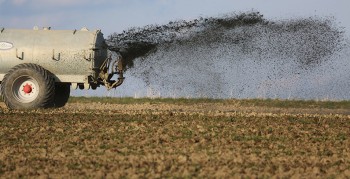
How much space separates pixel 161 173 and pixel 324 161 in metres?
3.56

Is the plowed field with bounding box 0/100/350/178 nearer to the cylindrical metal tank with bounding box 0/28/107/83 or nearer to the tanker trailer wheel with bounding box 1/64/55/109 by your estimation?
the tanker trailer wheel with bounding box 1/64/55/109

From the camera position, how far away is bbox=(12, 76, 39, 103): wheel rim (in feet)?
82.0

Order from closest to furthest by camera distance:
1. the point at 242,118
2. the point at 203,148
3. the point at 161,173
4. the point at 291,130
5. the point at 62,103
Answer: the point at 161,173
the point at 203,148
the point at 291,130
the point at 242,118
the point at 62,103

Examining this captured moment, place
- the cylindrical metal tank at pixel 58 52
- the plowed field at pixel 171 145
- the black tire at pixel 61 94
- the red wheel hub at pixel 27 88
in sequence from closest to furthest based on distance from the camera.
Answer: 1. the plowed field at pixel 171 145
2. the cylindrical metal tank at pixel 58 52
3. the red wheel hub at pixel 27 88
4. the black tire at pixel 61 94

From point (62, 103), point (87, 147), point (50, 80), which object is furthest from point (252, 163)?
point (62, 103)

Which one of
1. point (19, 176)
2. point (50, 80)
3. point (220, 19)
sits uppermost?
point (220, 19)

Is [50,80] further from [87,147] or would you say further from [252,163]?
[252,163]

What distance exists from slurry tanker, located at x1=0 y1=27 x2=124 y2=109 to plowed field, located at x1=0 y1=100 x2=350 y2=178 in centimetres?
168

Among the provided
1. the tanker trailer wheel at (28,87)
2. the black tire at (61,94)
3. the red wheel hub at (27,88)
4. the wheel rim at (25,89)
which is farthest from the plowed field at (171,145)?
the black tire at (61,94)

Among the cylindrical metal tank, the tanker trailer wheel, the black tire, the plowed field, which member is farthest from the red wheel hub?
the black tire

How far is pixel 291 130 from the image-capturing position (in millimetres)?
18453

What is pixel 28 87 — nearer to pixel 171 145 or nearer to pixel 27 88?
pixel 27 88

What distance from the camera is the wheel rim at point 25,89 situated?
25.0 meters

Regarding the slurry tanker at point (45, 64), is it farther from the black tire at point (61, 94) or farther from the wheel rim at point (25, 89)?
the black tire at point (61, 94)
